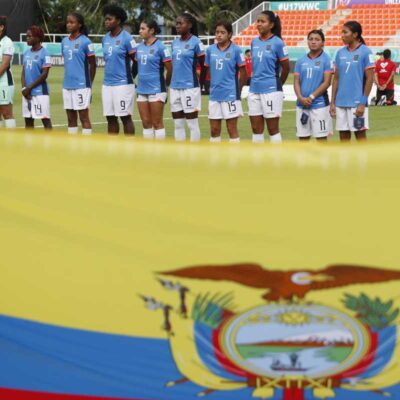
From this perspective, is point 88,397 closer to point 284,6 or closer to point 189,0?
point 284,6

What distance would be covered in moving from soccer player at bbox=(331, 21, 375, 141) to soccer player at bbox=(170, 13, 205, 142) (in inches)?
91.1

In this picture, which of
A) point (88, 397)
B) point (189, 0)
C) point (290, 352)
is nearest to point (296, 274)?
point (290, 352)

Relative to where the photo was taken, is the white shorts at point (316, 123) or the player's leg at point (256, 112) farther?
the player's leg at point (256, 112)

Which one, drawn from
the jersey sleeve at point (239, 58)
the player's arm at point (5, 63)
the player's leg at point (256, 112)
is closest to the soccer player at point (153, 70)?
the jersey sleeve at point (239, 58)

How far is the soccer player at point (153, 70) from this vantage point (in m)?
12.2

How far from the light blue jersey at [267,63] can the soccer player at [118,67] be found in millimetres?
1830

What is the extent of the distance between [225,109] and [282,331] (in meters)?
8.57

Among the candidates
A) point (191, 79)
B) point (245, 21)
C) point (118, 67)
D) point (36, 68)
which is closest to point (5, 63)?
point (36, 68)

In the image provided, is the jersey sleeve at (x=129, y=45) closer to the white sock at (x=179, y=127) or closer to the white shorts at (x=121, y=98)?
the white shorts at (x=121, y=98)

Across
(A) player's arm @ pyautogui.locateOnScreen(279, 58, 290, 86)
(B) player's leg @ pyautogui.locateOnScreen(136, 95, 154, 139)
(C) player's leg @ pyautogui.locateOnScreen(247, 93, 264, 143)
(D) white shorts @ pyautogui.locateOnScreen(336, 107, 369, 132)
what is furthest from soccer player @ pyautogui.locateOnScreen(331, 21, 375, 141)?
(B) player's leg @ pyautogui.locateOnScreen(136, 95, 154, 139)

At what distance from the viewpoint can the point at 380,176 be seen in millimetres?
3348

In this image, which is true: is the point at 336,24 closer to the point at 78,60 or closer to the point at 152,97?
the point at 78,60

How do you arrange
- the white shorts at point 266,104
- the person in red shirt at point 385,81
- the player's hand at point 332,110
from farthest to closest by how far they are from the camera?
the person in red shirt at point 385,81
the white shorts at point 266,104
the player's hand at point 332,110

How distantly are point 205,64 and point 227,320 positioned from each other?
887 centimetres
